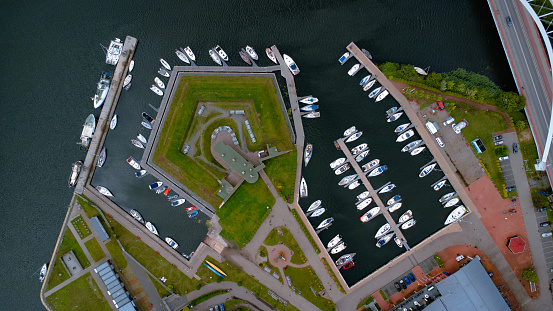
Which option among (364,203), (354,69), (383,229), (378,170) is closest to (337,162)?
(378,170)

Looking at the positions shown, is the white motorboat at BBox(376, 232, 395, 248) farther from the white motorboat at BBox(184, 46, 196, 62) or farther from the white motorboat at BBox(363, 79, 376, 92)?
the white motorboat at BBox(184, 46, 196, 62)

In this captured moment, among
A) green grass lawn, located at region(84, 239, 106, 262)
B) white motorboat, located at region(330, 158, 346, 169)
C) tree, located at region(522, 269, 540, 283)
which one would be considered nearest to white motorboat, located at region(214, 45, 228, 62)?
white motorboat, located at region(330, 158, 346, 169)

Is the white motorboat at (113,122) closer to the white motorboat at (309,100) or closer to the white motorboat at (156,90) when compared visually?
the white motorboat at (156,90)

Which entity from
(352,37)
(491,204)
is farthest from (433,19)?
(491,204)

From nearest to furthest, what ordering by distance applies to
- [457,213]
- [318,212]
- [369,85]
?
[457,213] < [369,85] < [318,212]

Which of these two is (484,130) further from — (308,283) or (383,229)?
(308,283)

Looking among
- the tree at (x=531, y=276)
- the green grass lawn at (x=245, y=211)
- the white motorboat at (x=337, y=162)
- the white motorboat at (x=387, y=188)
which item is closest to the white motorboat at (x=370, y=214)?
the white motorboat at (x=387, y=188)
